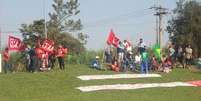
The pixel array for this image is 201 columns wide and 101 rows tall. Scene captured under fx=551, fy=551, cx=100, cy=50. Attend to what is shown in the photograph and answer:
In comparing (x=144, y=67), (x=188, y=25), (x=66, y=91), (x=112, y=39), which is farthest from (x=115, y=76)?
(x=188, y=25)

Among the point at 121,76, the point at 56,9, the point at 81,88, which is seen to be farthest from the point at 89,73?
the point at 56,9

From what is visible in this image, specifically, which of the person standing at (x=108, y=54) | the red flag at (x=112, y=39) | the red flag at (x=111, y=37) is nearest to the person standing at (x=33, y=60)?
the red flag at (x=112, y=39)

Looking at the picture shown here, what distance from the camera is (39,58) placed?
3072 centimetres

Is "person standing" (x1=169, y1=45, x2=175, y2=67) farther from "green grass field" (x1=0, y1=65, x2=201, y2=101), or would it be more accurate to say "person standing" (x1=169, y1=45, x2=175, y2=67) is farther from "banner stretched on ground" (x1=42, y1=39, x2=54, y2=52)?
"banner stretched on ground" (x1=42, y1=39, x2=54, y2=52)

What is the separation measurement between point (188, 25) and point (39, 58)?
25520 mm

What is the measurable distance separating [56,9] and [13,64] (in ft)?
134

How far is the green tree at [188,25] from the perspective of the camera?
5233 cm

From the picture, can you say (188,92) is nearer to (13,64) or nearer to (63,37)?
(13,64)

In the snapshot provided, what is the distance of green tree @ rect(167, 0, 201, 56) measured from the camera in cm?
5233

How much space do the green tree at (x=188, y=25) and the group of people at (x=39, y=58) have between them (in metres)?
21.8

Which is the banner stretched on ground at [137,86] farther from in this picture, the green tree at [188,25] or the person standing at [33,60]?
the green tree at [188,25]

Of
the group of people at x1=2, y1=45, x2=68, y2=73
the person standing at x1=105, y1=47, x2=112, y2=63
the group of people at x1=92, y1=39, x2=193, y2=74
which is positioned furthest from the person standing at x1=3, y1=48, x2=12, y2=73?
the person standing at x1=105, y1=47, x2=112, y2=63

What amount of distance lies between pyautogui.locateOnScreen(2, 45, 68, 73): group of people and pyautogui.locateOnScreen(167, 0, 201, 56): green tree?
71.5ft

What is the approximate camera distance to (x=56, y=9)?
3012 inches
